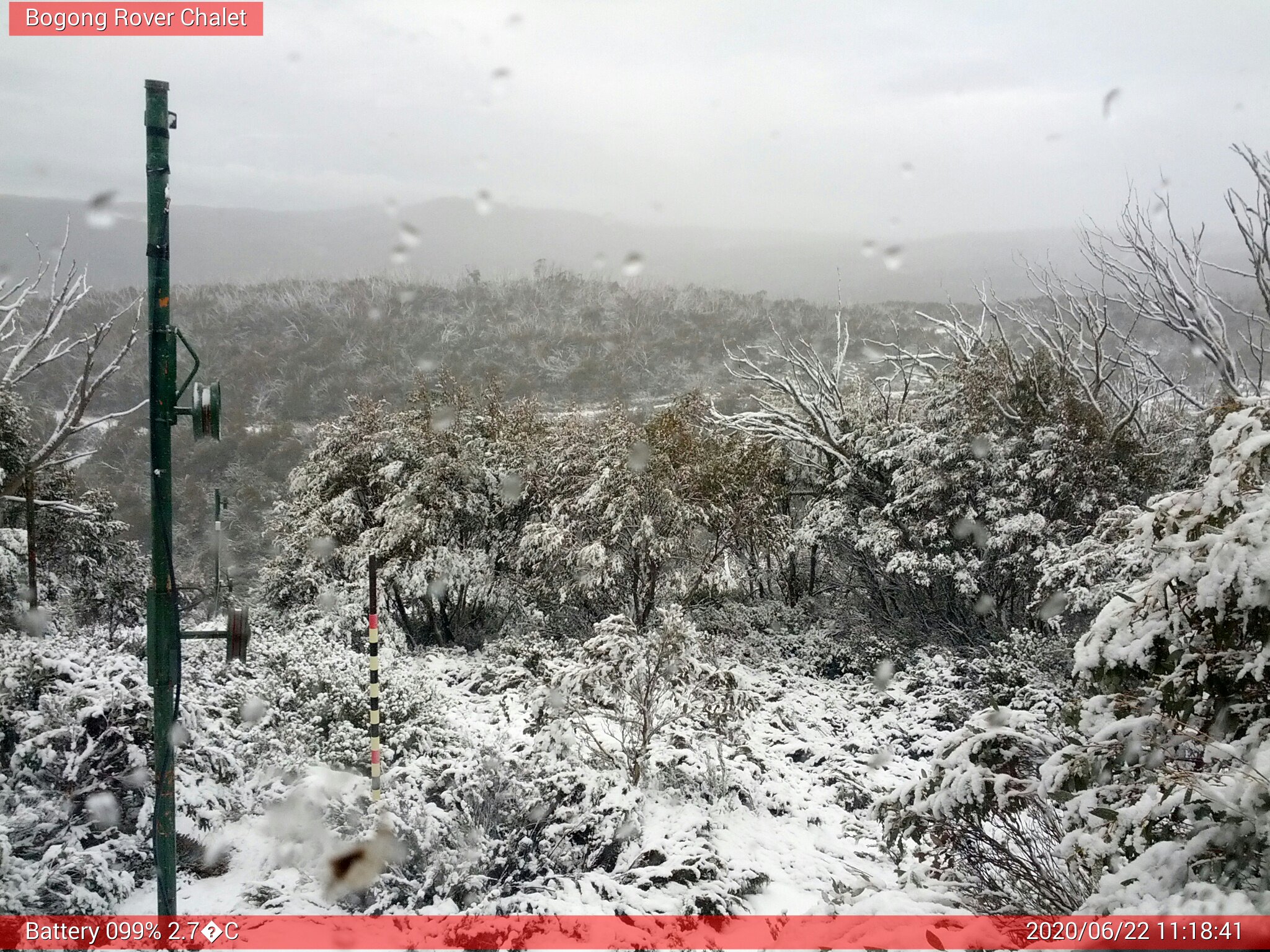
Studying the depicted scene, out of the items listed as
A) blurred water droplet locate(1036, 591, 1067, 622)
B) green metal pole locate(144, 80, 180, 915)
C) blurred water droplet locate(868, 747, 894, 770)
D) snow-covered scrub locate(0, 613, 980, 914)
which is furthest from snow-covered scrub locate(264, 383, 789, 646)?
green metal pole locate(144, 80, 180, 915)

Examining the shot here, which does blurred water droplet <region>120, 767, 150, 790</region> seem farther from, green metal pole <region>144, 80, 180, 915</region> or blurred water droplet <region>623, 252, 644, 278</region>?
blurred water droplet <region>623, 252, 644, 278</region>

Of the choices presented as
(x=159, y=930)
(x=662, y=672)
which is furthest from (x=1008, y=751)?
(x=159, y=930)

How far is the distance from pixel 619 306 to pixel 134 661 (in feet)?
156

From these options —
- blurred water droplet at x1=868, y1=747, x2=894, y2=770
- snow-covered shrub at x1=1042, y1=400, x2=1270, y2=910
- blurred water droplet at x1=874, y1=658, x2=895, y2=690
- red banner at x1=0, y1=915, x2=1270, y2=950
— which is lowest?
blurred water droplet at x1=874, y1=658, x2=895, y2=690

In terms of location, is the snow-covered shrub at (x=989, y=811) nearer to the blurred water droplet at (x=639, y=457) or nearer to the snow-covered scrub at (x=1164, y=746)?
the snow-covered scrub at (x=1164, y=746)

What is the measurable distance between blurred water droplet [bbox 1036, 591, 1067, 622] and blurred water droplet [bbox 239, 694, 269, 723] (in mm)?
7452

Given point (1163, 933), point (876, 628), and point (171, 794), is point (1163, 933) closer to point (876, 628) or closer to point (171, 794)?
point (171, 794)

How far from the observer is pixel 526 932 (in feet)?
11.6

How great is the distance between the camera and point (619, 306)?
50281mm

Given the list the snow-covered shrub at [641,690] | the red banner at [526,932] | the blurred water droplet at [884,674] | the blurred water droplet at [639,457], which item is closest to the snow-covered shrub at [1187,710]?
the red banner at [526,932]

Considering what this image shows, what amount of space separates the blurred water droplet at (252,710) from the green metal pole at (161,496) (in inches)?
99.0

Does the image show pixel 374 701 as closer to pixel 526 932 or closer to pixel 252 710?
pixel 252 710

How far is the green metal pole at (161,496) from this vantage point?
293 cm

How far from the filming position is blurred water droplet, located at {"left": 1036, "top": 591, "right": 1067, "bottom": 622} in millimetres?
7113
